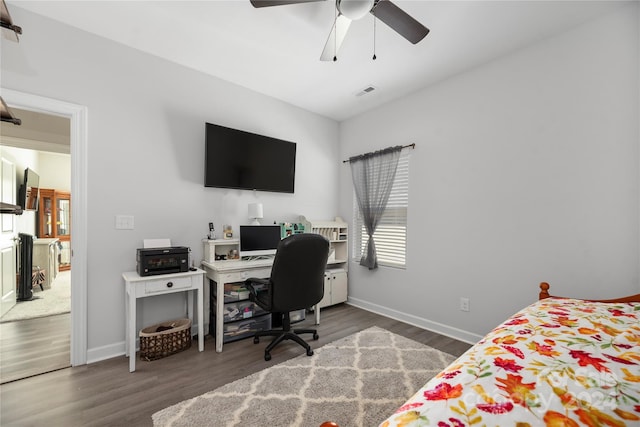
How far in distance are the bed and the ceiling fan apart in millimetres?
1844

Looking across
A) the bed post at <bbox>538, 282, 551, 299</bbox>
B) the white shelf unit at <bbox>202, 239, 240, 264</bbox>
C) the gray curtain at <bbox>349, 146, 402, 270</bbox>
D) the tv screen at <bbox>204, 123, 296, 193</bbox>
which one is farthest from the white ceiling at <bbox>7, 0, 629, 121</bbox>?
the bed post at <bbox>538, 282, 551, 299</bbox>

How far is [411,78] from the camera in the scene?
3.02 metres

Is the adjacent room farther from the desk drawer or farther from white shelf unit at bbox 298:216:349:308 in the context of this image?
white shelf unit at bbox 298:216:349:308

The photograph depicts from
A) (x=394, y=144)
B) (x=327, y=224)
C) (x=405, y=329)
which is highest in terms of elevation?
(x=394, y=144)

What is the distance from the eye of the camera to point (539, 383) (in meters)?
0.82

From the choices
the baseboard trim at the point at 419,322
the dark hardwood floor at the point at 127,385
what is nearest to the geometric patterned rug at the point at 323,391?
the dark hardwood floor at the point at 127,385

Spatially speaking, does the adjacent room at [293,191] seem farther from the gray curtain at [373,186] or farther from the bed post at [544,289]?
the bed post at [544,289]

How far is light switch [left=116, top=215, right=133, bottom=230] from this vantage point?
2492mm

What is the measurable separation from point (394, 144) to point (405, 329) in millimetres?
2236

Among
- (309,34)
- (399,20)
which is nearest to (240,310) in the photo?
(309,34)

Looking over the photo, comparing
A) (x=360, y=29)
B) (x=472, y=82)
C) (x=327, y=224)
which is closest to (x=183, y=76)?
(x=360, y=29)

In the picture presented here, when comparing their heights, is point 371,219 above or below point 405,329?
above

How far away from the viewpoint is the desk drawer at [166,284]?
7.59 ft

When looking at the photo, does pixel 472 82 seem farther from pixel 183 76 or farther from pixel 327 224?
pixel 183 76
